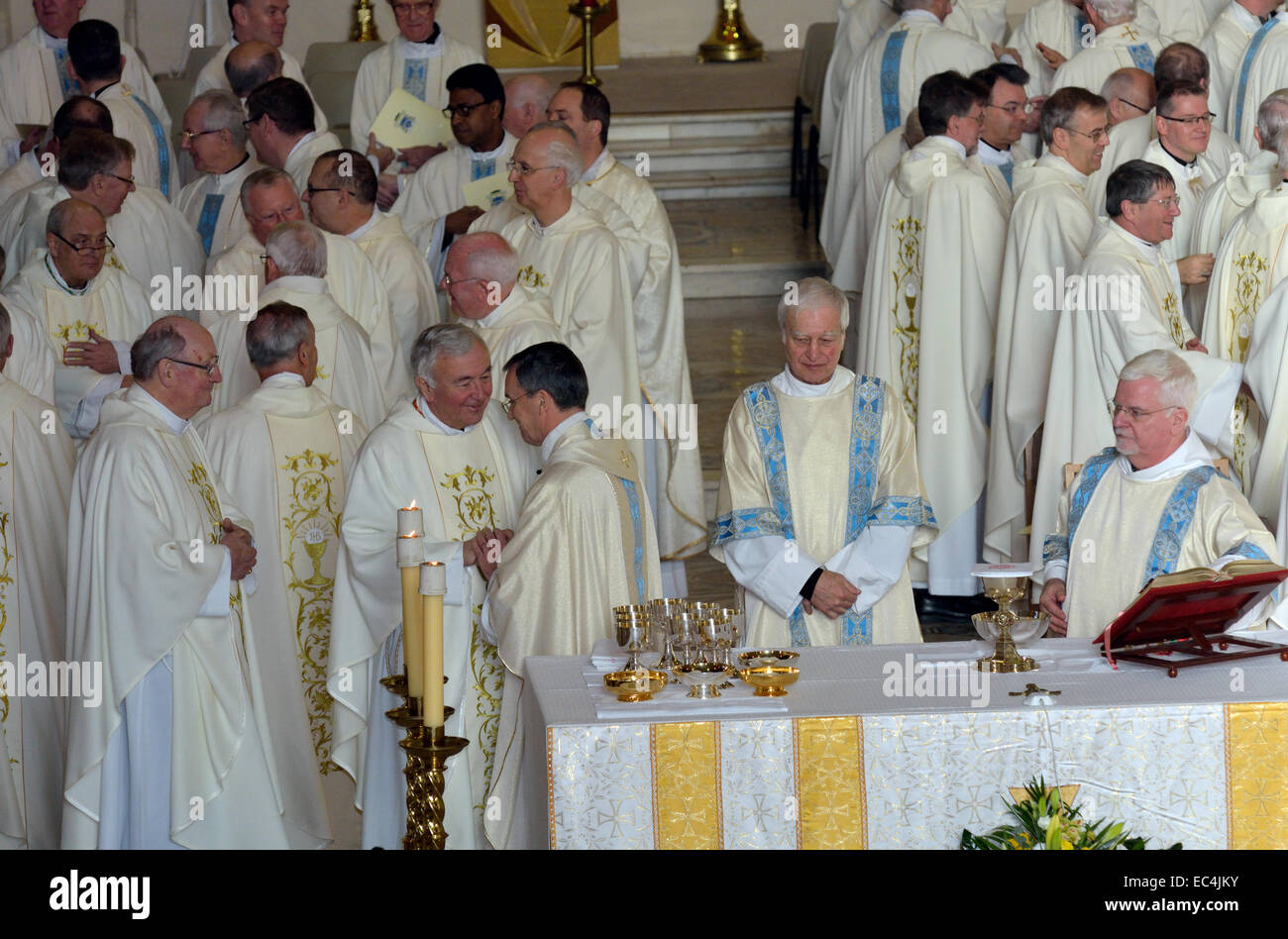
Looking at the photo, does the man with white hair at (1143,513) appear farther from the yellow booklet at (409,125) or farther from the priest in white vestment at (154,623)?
the yellow booklet at (409,125)

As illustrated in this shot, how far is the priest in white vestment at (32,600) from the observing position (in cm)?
597

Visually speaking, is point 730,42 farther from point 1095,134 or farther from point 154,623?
point 154,623

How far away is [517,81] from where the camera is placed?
8375mm

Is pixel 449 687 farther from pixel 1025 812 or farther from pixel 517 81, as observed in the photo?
pixel 517 81

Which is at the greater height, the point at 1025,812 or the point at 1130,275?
the point at 1130,275

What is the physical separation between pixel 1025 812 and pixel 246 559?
243 cm

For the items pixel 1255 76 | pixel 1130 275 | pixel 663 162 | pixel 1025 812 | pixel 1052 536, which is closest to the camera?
pixel 1025 812

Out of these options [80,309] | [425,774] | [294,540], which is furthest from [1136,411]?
[80,309]

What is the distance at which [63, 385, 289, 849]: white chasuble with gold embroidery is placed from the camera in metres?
5.26

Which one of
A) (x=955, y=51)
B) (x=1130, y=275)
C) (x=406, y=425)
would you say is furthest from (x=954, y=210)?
(x=406, y=425)

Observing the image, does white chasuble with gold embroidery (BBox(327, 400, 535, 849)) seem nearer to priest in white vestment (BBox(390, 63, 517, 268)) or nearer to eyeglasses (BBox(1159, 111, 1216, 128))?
priest in white vestment (BBox(390, 63, 517, 268))

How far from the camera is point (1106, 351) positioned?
7152 mm

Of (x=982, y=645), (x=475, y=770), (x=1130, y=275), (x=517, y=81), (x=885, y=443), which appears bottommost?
(x=475, y=770)

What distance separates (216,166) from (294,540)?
269cm
